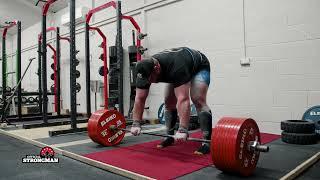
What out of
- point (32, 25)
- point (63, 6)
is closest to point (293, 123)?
point (63, 6)

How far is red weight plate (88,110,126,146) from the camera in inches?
109

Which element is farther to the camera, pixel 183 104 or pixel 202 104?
Answer: pixel 202 104

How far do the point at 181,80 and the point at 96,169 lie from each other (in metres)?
0.98

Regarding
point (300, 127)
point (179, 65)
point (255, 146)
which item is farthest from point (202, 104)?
point (300, 127)

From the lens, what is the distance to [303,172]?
1.99 metres

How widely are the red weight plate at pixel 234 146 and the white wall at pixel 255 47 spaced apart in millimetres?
1864

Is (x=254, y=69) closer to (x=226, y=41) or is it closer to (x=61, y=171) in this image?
(x=226, y=41)

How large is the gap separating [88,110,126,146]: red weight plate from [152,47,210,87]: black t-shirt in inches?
29.3

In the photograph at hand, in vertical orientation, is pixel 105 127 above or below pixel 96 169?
above

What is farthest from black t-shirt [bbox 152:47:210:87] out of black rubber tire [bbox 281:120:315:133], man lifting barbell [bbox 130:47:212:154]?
black rubber tire [bbox 281:120:315:133]

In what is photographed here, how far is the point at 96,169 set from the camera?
217cm

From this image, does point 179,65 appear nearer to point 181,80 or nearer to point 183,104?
point 181,80

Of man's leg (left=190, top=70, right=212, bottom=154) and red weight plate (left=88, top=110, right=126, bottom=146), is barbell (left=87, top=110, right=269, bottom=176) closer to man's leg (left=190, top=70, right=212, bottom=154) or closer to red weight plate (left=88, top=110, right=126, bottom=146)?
man's leg (left=190, top=70, right=212, bottom=154)

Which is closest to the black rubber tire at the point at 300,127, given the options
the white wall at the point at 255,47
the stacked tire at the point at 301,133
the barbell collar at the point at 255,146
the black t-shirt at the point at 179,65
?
the stacked tire at the point at 301,133
